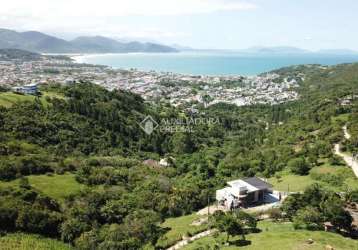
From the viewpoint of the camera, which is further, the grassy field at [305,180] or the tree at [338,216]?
the grassy field at [305,180]

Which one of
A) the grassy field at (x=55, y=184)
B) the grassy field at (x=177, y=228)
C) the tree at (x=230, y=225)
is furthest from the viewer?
the grassy field at (x=55, y=184)

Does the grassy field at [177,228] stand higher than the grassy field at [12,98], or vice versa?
the grassy field at [12,98]

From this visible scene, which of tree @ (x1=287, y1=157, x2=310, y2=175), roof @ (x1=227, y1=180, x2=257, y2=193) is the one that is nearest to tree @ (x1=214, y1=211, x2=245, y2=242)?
roof @ (x1=227, y1=180, x2=257, y2=193)

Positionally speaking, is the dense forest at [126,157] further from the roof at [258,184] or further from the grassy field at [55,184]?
the roof at [258,184]

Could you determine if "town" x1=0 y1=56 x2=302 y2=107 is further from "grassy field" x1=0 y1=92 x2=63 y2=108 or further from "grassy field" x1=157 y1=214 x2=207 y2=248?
"grassy field" x1=157 y1=214 x2=207 y2=248

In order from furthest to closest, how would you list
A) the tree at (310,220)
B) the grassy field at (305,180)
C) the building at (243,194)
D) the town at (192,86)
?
1. the town at (192,86)
2. the grassy field at (305,180)
3. the building at (243,194)
4. the tree at (310,220)

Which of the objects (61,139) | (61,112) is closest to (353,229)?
(61,139)

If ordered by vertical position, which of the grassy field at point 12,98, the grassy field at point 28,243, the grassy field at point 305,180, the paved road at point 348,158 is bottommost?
the grassy field at point 28,243

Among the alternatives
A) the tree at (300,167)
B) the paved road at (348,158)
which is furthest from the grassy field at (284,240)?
the paved road at (348,158)
